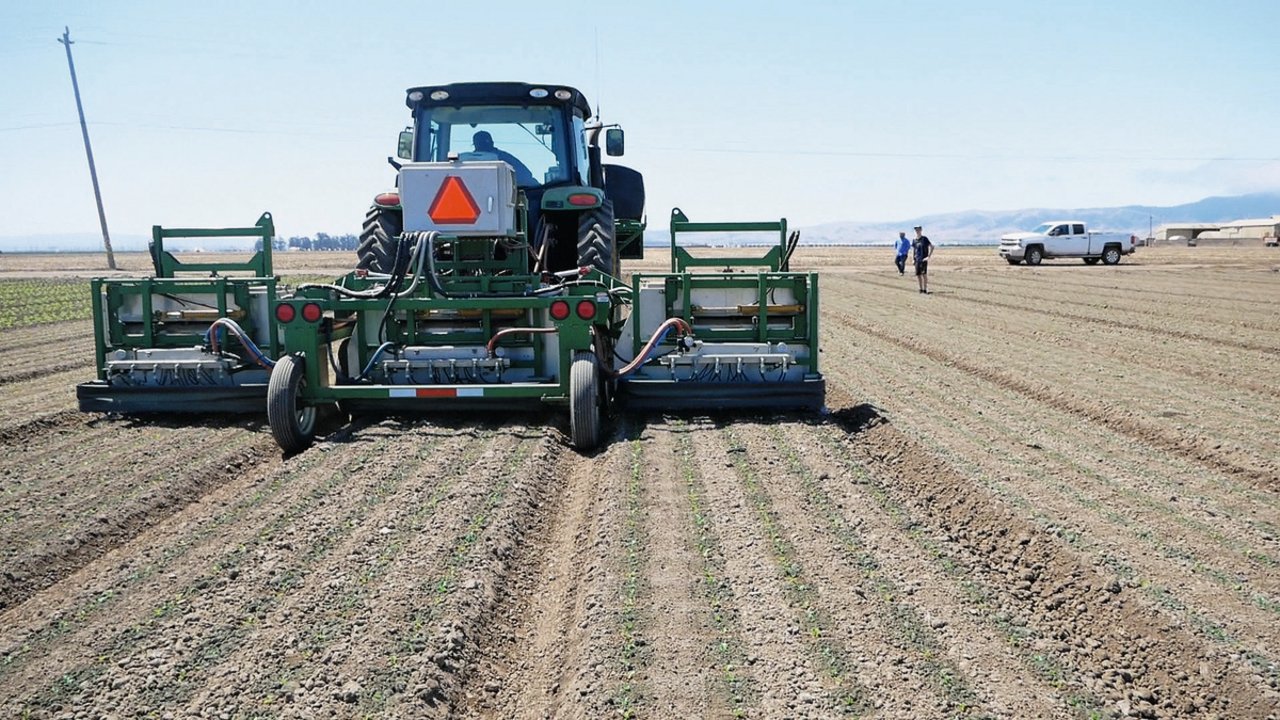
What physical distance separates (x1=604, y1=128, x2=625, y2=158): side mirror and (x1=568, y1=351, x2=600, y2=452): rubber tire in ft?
11.7

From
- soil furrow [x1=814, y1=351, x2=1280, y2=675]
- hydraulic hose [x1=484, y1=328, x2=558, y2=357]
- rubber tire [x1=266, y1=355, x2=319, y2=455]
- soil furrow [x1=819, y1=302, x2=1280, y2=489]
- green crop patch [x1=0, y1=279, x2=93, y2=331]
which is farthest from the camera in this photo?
green crop patch [x1=0, y1=279, x2=93, y2=331]

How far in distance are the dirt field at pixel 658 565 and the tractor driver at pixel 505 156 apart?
A: 251 cm

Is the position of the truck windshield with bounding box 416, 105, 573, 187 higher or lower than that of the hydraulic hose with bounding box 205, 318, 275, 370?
higher

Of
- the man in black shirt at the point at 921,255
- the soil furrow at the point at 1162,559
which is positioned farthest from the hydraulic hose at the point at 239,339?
the man in black shirt at the point at 921,255

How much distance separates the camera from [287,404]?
7.55 meters

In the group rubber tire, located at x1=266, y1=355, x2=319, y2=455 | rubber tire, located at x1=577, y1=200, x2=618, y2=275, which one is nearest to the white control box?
rubber tire, located at x1=577, y1=200, x2=618, y2=275

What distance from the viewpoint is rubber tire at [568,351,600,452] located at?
7.59 meters

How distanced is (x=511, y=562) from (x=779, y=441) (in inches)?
123

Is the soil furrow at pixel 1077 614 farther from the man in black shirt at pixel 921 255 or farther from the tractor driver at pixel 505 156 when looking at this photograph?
the man in black shirt at pixel 921 255

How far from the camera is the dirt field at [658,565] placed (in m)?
3.80

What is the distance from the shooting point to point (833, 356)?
43.7ft

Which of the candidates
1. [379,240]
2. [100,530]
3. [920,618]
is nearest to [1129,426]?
[920,618]

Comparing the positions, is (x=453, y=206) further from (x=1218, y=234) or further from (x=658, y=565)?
(x=1218, y=234)

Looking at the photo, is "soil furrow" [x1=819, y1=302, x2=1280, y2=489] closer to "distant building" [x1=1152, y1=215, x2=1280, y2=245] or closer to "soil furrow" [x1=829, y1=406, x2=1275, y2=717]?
"soil furrow" [x1=829, y1=406, x2=1275, y2=717]
